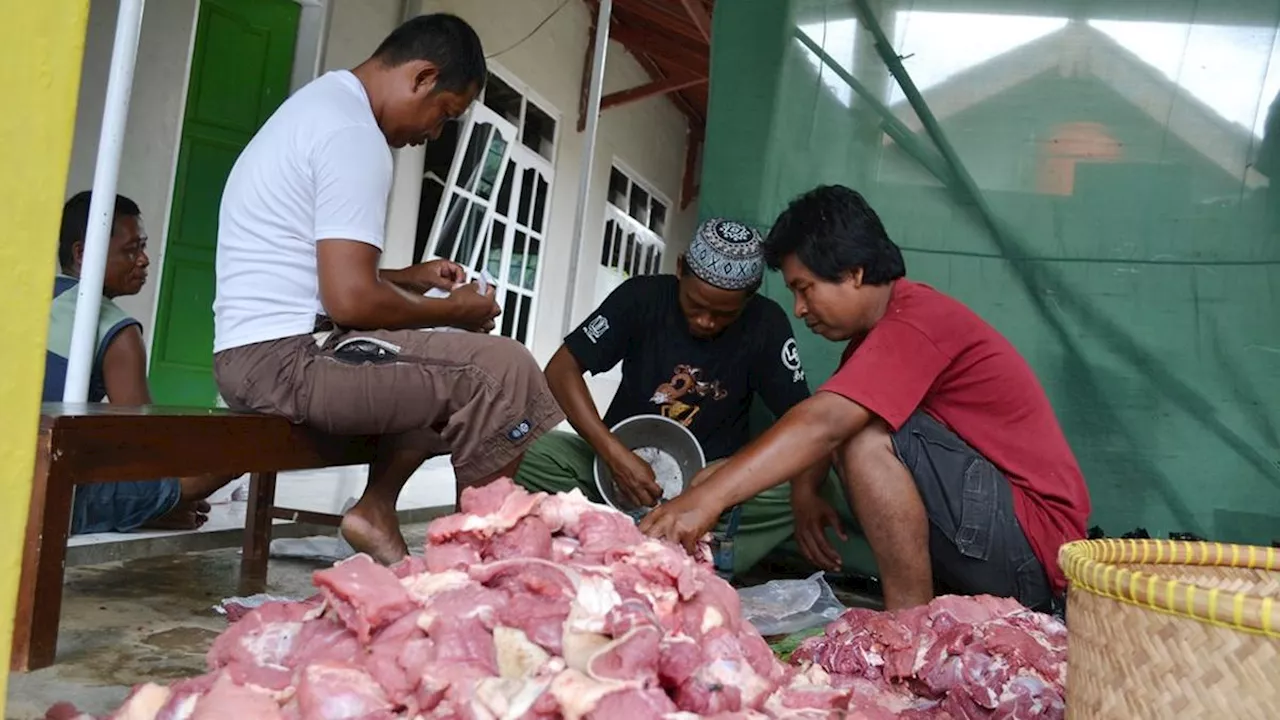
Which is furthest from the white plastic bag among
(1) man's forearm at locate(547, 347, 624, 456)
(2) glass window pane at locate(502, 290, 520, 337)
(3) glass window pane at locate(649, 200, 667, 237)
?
(3) glass window pane at locate(649, 200, 667, 237)

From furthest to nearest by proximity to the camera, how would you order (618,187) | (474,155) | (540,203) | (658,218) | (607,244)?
(658,218) < (618,187) < (607,244) < (540,203) < (474,155)

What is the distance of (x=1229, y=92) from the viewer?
3.65 meters

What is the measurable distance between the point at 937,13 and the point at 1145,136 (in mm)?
867

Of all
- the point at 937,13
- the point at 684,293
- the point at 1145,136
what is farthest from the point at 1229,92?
the point at 684,293

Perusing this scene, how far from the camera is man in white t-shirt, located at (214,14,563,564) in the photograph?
8.60ft

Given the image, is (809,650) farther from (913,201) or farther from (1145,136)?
(1145,136)

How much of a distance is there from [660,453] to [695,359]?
0.40 m

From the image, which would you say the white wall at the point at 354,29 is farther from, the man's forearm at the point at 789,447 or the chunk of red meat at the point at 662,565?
the chunk of red meat at the point at 662,565

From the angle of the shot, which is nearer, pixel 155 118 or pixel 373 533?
pixel 373 533

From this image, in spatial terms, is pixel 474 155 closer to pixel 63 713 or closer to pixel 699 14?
pixel 699 14

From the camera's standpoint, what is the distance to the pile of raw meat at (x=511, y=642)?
50.5 inches

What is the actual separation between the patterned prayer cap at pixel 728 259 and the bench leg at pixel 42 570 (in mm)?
2026

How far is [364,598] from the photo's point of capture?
4.68ft

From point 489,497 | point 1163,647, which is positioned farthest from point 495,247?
point 1163,647
